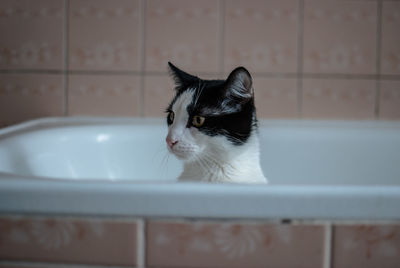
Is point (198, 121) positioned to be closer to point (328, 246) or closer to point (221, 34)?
point (328, 246)

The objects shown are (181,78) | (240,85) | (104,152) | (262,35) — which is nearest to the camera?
(240,85)

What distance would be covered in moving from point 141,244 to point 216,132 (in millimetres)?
363

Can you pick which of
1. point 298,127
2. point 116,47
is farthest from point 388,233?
point 116,47

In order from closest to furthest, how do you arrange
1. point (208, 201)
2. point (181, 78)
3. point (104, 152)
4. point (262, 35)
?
point (208, 201) → point (181, 78) → point (104, 152) → point (262, 35)

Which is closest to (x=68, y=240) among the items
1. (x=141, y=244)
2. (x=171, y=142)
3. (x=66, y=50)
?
(x=141, y=244)

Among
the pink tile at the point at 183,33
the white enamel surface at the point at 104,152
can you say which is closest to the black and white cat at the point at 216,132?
the white enamel surface at the point at 104,152

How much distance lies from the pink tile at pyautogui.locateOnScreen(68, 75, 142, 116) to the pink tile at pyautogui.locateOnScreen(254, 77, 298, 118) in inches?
18.1

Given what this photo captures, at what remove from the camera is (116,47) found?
4.44ft

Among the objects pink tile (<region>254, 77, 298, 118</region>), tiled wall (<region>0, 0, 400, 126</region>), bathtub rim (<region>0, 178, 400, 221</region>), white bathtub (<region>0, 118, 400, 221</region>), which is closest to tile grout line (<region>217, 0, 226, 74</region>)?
tiled wall (<region>0, 0, 400, 126</region>)

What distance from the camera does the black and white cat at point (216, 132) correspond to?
764 mm

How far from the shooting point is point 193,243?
1.51 ft

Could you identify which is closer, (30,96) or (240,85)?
(240,85)

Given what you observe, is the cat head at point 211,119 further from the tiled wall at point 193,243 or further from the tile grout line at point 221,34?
the tile grout line at point 221,34

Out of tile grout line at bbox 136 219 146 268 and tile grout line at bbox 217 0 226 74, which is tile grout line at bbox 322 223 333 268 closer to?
tile grout line at bbox 136 219 146 268
